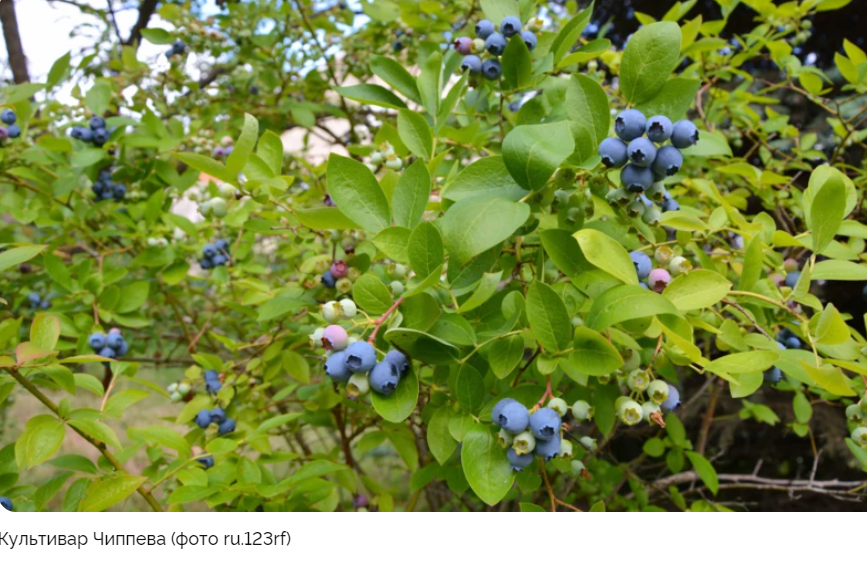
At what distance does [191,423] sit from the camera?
1390mm

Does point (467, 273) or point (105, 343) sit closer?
point (467, 273)

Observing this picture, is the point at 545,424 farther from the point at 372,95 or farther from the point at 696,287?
the point at 372,95

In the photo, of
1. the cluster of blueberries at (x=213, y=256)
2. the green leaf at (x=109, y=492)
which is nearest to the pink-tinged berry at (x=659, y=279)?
the green leaf at (x=109, y=492)

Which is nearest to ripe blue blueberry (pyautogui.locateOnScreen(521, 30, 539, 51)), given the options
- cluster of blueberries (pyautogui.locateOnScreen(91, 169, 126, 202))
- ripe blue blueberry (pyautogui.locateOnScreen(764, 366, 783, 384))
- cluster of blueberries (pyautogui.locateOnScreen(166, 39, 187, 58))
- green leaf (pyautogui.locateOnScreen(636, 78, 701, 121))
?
green leaf (pyautogui.locateOnScreen(636, 78, 701, 121))

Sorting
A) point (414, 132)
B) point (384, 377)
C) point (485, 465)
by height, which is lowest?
point (485, 465)

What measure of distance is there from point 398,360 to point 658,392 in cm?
38

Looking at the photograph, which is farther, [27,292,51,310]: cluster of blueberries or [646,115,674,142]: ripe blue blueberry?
[27,292,51,310]: cluster of blueberries

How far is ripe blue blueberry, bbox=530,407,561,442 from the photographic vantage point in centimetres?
74

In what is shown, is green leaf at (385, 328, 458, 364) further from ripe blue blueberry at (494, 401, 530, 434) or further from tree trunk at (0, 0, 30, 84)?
tree trunk at (0, 0, 30, 84)

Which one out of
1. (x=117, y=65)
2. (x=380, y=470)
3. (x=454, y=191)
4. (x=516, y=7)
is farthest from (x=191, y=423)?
(x=380, y=470)

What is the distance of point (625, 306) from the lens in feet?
2.38

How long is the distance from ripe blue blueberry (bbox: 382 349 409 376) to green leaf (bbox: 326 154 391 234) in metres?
0.19

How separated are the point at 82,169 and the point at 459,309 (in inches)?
55.8

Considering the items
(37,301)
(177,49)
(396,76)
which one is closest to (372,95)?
(396,76)
